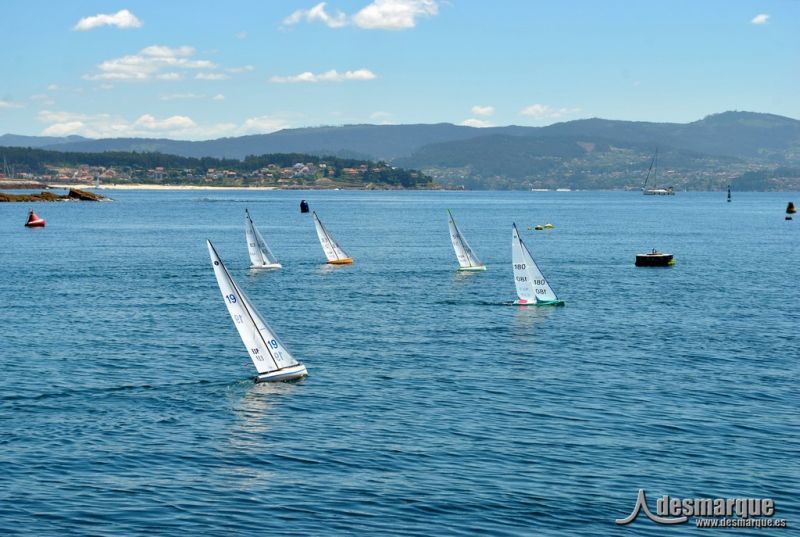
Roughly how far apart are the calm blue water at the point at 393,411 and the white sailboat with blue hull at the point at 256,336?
1093mm

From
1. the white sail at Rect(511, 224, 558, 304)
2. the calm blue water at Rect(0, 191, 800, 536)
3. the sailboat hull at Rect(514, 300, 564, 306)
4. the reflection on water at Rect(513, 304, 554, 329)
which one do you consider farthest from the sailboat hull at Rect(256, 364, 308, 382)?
the sailboat hull at Rect(514, 300, 564, 306)

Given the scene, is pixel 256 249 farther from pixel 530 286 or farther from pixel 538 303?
pixel 538 303

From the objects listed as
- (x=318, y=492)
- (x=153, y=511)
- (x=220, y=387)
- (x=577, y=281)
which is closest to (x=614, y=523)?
(x=318, y=492)

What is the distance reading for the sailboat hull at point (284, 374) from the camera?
49378mm

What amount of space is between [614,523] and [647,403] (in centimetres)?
1566

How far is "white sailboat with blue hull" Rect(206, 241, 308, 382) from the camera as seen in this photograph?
48.7 meters

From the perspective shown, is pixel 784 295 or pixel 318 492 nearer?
pixel 318 492

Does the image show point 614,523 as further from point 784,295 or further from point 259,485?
point 784,295

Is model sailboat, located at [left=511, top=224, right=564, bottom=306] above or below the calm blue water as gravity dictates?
above

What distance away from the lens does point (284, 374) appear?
4966 cm

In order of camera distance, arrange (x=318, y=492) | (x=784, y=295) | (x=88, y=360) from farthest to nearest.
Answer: (x=784, y=295)
(x=88, y=360)
(x=318, y=492)

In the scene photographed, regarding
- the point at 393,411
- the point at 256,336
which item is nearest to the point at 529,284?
the point at 256,336

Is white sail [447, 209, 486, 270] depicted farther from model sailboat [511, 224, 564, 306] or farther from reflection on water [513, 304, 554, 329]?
model sailboat [511, 224, 564, 306]

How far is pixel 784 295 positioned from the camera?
8844 cm
